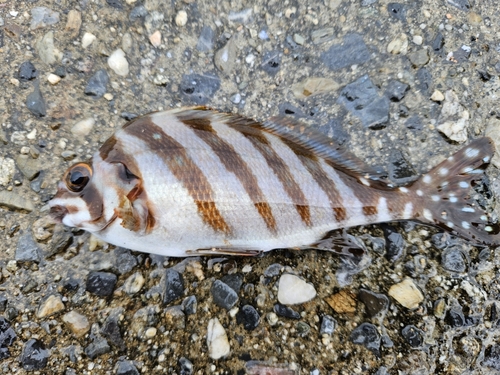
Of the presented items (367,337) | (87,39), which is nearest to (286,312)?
(367,337)

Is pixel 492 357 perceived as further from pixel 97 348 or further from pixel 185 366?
pixel 97 348

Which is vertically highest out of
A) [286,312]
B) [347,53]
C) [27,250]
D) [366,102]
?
[347,53]

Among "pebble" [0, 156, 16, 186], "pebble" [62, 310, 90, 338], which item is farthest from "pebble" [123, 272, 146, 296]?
"pebble" [0, 156, 16, 186]

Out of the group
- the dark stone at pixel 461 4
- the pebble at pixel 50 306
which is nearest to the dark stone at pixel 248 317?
the pebble at pixel 50 306

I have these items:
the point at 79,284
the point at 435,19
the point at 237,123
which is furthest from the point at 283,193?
the point at 435,19

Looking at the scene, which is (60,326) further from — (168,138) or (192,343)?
(168,138)

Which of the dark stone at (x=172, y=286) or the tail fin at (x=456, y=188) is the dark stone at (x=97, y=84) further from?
the tail fin at (x=456, y=188)
